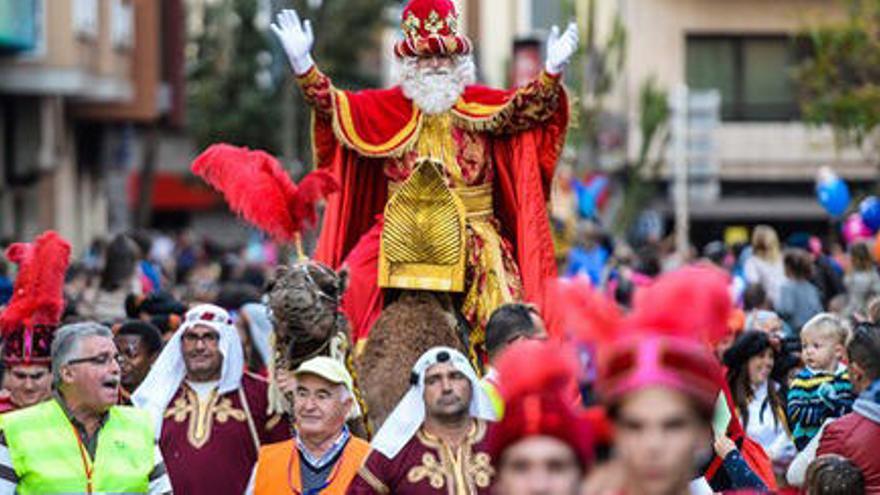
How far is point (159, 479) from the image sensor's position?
8.64m

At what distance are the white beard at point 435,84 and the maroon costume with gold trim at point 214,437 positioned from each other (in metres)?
2.22

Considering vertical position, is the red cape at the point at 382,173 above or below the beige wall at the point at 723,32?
below

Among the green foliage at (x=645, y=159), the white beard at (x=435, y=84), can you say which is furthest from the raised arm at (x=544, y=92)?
the green foliage at (x=645, y=159)

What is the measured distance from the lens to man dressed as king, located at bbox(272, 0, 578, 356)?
1184 cm

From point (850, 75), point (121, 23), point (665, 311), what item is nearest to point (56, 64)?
point (121, 23)

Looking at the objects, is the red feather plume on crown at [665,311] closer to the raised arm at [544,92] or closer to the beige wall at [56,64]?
the raised arm at [544,92]

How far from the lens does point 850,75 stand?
2762 cm

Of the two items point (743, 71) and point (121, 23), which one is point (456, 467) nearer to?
point (121, 23)

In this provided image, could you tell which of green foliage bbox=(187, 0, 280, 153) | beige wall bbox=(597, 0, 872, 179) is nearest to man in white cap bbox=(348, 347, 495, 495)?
beige wall bbox=(597, 0, 872, 179)

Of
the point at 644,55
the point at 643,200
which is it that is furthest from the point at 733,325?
the point at 644,55

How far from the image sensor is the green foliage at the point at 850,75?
24875 millimetres

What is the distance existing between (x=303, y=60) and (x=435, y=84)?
66 centimetres

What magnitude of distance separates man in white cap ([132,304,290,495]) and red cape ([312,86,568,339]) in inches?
60.3

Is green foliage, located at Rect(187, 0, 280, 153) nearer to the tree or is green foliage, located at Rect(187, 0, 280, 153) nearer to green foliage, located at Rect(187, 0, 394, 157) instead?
green foliage, located at Rect(187, 0, 394, 157)
